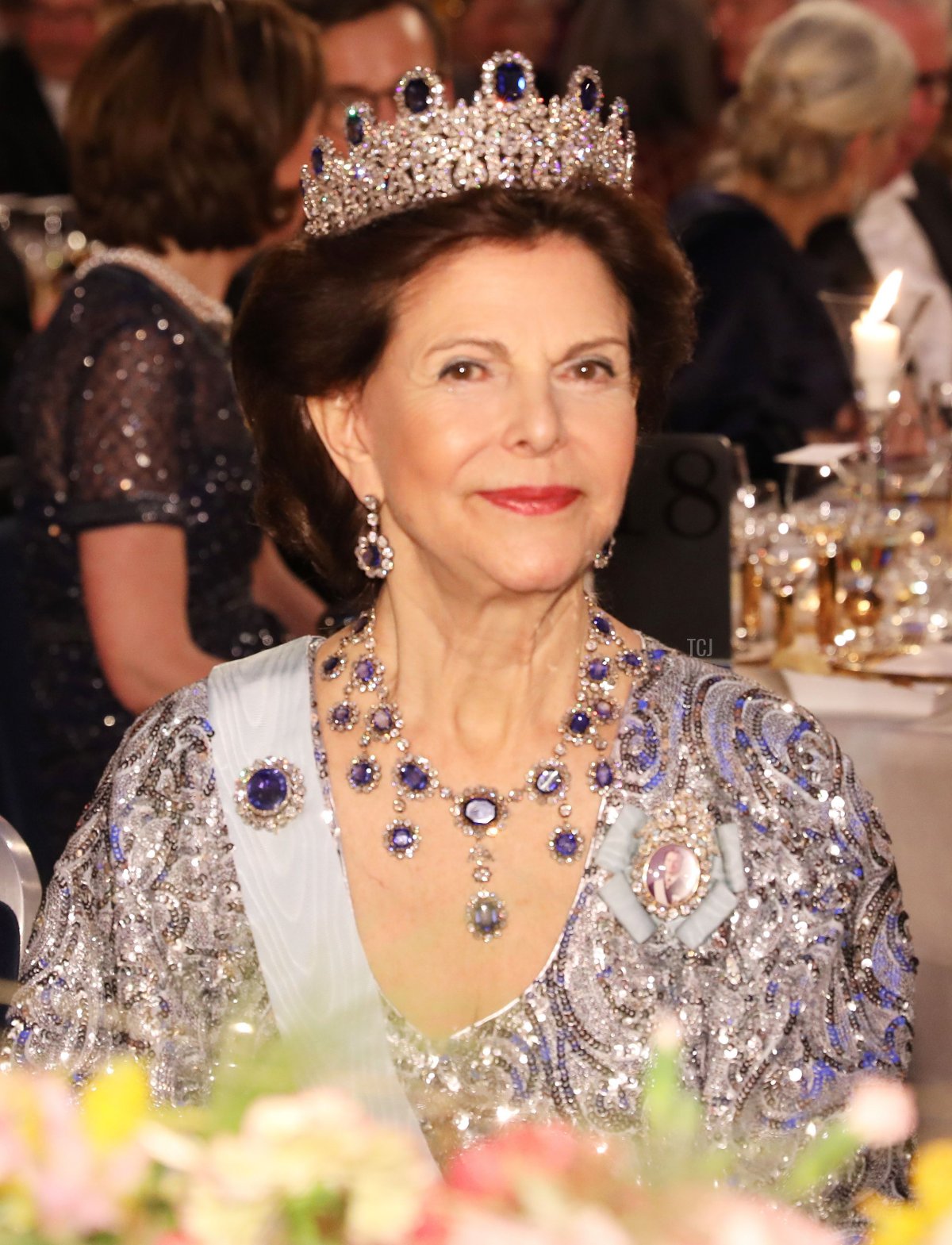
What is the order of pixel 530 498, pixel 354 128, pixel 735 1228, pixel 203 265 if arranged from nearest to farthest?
1. pixel 735 1228
2. pixel 530 498
3. pixel 354 128
4. pixel 203 265

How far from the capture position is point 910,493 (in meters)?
3.12

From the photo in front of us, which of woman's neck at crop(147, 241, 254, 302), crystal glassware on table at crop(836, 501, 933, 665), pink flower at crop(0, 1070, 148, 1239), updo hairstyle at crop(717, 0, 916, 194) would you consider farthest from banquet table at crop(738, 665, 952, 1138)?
updo hairstyle at crop(717, 0, 916, 194)

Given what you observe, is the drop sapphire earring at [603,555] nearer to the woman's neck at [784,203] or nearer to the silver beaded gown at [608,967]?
the silver beaded gown at [608,967]

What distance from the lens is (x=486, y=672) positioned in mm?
1935

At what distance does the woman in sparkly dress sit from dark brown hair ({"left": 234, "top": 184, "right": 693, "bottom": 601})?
1.01 m

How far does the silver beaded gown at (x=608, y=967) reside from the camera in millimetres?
1786

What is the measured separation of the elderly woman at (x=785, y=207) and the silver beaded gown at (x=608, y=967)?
2.54 metres

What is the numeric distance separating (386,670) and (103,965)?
0.40m

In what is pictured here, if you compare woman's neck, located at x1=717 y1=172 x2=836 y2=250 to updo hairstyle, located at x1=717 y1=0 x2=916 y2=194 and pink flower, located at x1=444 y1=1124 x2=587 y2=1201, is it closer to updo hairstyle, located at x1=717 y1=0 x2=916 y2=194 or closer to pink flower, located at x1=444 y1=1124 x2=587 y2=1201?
updo hairstyle, located at x1=717 y1=0 x2=916 y2=194

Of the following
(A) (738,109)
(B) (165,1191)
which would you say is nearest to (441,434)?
(B) (165,1191)

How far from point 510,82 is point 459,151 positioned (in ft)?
0.44

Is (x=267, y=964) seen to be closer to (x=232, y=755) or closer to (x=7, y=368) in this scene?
(x=232, y=755)

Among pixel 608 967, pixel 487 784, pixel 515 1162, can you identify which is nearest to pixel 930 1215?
pixel 515 1162

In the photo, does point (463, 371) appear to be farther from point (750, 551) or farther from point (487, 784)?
point (750, 551)
